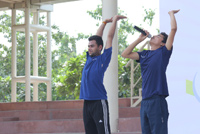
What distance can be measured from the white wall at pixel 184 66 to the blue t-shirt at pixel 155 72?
1650 mm

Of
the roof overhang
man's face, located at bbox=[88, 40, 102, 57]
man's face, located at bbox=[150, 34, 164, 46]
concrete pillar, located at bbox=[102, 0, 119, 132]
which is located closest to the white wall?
concrete pillar, located at bbox=[102, 0, 119, 132]

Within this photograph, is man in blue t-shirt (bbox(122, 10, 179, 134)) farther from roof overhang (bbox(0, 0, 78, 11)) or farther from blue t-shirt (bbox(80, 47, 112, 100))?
roof overhang (bbox(0, 0, 78, 11))

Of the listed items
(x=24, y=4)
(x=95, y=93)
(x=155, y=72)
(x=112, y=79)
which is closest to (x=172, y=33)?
(x=155, y=72)

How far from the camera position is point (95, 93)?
3.53 m

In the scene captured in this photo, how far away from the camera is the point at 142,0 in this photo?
21.7 metres

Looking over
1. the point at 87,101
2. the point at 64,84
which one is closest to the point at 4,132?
the point at 87,101

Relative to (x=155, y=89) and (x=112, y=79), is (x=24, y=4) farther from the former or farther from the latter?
(x=155, y=89)

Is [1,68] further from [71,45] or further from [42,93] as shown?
[71,45]

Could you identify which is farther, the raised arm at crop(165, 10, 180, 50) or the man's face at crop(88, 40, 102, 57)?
the man's face at crop(88, 40, 102, 57)

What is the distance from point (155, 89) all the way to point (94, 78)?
54cm

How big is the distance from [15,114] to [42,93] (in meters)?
12.0

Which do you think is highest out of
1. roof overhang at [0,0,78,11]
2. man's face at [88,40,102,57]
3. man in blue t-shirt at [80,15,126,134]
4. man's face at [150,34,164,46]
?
roof overhang at [0,0,78,11]

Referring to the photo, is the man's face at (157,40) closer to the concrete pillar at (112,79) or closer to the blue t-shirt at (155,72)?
the blue t-shirt at (155,72)

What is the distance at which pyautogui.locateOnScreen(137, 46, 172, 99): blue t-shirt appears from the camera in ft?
11.2
